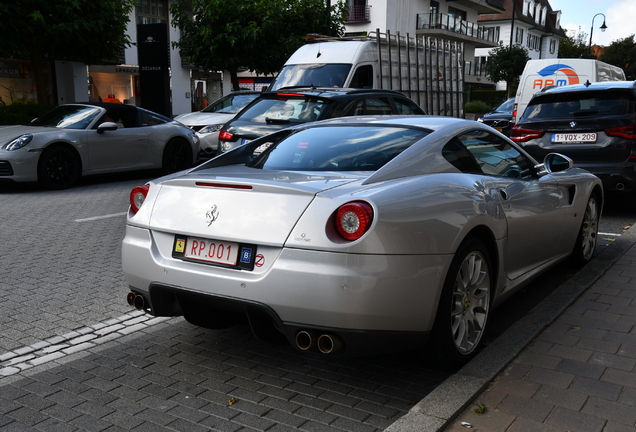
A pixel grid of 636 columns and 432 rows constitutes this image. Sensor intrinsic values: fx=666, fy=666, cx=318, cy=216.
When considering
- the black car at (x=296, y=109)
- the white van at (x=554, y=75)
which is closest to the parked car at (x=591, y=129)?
the black car at (x=296, y=109)

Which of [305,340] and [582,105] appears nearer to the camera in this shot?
[305,340]

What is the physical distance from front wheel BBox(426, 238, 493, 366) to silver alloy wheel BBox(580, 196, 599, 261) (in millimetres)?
2445

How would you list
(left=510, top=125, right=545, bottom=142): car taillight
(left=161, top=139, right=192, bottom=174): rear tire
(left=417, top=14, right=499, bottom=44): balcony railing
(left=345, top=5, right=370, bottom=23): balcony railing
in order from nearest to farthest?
1. (left=510, top=125, right=545, bottom=142): car taillight
2. (left=161, top=139, right=192, bottom=174): rear tire
3. (left=345, top=5, right=370, bottom=23): balcony railing
4. (left=417, top=14, right=499, bottom=44): balcony railing

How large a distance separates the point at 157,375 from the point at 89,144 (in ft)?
A: 29.1

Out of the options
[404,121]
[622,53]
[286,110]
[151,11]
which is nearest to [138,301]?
[404,121]

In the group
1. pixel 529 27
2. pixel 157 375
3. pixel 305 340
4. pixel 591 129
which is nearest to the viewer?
pixel 305 340

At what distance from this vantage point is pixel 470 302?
3846 mm

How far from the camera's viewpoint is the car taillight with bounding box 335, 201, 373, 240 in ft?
10.3

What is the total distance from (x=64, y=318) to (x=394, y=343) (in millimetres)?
2615

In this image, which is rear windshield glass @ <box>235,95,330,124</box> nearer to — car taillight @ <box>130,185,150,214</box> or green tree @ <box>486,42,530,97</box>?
car taillight @ <box>130,185,150,214</box>

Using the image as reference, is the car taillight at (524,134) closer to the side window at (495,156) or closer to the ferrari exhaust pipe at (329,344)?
the side window at (495,156)

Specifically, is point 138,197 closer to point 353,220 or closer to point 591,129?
point 353,220

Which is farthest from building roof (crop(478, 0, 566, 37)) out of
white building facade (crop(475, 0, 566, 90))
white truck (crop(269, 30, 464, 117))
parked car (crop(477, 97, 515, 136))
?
white truck (crop(269, 30, 464, 117))

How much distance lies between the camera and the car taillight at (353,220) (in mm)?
3150
